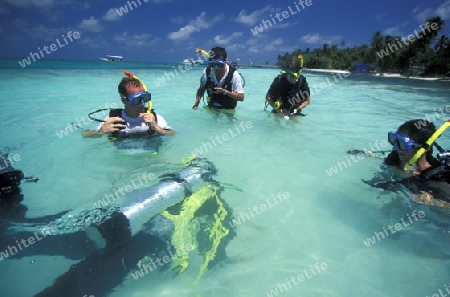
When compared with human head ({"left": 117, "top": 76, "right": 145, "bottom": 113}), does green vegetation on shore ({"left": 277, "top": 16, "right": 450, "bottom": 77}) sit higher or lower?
lower

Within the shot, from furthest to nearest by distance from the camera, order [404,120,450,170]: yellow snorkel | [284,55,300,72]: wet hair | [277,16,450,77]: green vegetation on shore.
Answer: [277,16,450,77]: green vegetation on shore
[284,55,300,72]: wet hair
[404,120,450,170]: yellow snorkel

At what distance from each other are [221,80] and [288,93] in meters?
2.23

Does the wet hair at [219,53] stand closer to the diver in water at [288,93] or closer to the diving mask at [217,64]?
the diving mask at [217,64]

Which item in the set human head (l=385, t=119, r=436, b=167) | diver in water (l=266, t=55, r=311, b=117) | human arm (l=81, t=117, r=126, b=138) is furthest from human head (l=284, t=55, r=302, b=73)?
human arm (l=81, t=117, r=126, b=138)

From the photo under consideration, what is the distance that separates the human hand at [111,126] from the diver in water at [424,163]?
4.04m

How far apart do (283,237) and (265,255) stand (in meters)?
0.35

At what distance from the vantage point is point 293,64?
748 centimetres

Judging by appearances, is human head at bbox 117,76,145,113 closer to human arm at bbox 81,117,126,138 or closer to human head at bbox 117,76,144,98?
human head at bbox 117,76,144,98

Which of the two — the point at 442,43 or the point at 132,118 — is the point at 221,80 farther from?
the point at 442,43

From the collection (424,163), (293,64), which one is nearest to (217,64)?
(293,64)

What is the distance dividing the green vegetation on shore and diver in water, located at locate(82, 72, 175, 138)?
1328 inches

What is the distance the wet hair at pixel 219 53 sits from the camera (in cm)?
712

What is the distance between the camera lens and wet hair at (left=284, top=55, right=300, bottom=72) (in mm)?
7465

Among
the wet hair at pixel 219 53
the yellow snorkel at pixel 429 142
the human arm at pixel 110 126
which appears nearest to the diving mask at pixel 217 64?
the wet hair at pixel 219 53
